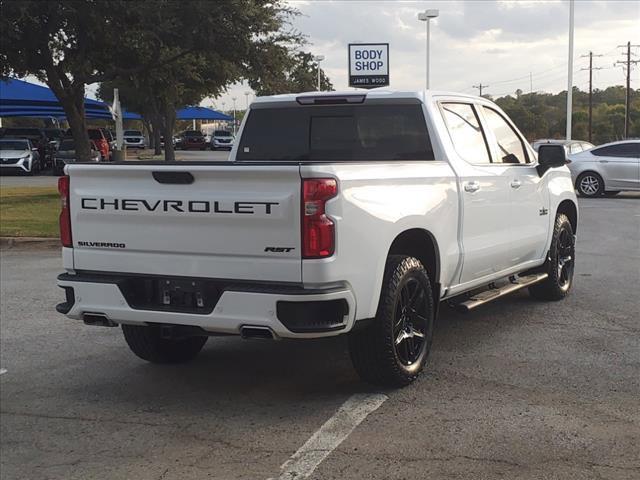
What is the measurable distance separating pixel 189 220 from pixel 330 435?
1454 mm

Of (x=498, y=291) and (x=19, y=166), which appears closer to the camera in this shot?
(x=498, y=291)

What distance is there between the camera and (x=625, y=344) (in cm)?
594

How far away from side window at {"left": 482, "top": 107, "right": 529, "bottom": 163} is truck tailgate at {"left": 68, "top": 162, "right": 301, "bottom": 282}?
290cm

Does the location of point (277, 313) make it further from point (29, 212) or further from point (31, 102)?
point (31, 102)

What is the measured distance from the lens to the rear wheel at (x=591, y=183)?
19527 millimetres

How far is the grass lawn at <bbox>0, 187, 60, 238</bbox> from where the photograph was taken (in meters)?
13.0

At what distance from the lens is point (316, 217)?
4125 millimetres

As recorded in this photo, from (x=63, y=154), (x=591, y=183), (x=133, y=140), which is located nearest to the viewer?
(x=591, y=183)

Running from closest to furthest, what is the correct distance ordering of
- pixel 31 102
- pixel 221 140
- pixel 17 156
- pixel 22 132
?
1. pixel 17 156
2. pixel 31 102
3. pixel 22 132
4. pixel 221 140

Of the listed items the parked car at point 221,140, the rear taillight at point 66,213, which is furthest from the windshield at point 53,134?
the rear taillight at point 66,213

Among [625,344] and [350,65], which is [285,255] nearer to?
[625,344]

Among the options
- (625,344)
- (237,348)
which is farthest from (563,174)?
(237,348)

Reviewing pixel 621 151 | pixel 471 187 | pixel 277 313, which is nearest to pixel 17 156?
pixel 621 151

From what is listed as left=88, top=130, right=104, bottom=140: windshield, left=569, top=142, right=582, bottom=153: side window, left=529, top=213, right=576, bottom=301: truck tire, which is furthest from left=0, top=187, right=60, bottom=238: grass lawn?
left=569, top=142, right=582, bottom=153: side window
